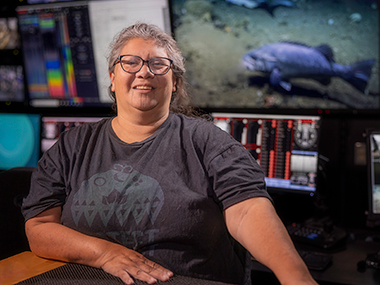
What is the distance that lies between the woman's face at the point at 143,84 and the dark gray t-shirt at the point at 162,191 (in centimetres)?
9

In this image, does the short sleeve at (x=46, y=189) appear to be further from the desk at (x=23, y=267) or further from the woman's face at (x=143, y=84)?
the woman's face at (x=143, y=84)

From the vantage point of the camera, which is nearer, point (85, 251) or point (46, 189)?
point (85, 251)

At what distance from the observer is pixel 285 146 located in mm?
1874

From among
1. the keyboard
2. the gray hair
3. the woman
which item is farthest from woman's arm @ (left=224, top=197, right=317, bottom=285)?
the keyboard

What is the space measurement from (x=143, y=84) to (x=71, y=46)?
146 centimetres

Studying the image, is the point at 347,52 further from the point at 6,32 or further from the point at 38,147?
the point at 6,32

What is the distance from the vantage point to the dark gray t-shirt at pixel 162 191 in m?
1.09

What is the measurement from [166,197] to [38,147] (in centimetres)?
167

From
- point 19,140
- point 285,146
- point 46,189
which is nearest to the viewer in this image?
point 46,189

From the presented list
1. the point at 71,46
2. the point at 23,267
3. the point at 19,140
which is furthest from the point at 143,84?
the point at 19,140

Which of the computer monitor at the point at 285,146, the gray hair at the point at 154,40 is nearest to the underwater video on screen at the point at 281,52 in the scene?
the computer monitor at the point at 285,146

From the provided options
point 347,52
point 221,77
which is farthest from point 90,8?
point 347,52

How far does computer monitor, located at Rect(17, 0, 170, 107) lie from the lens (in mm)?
2334

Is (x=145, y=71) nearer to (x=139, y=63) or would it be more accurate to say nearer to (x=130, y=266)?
(x=139, y=63)
